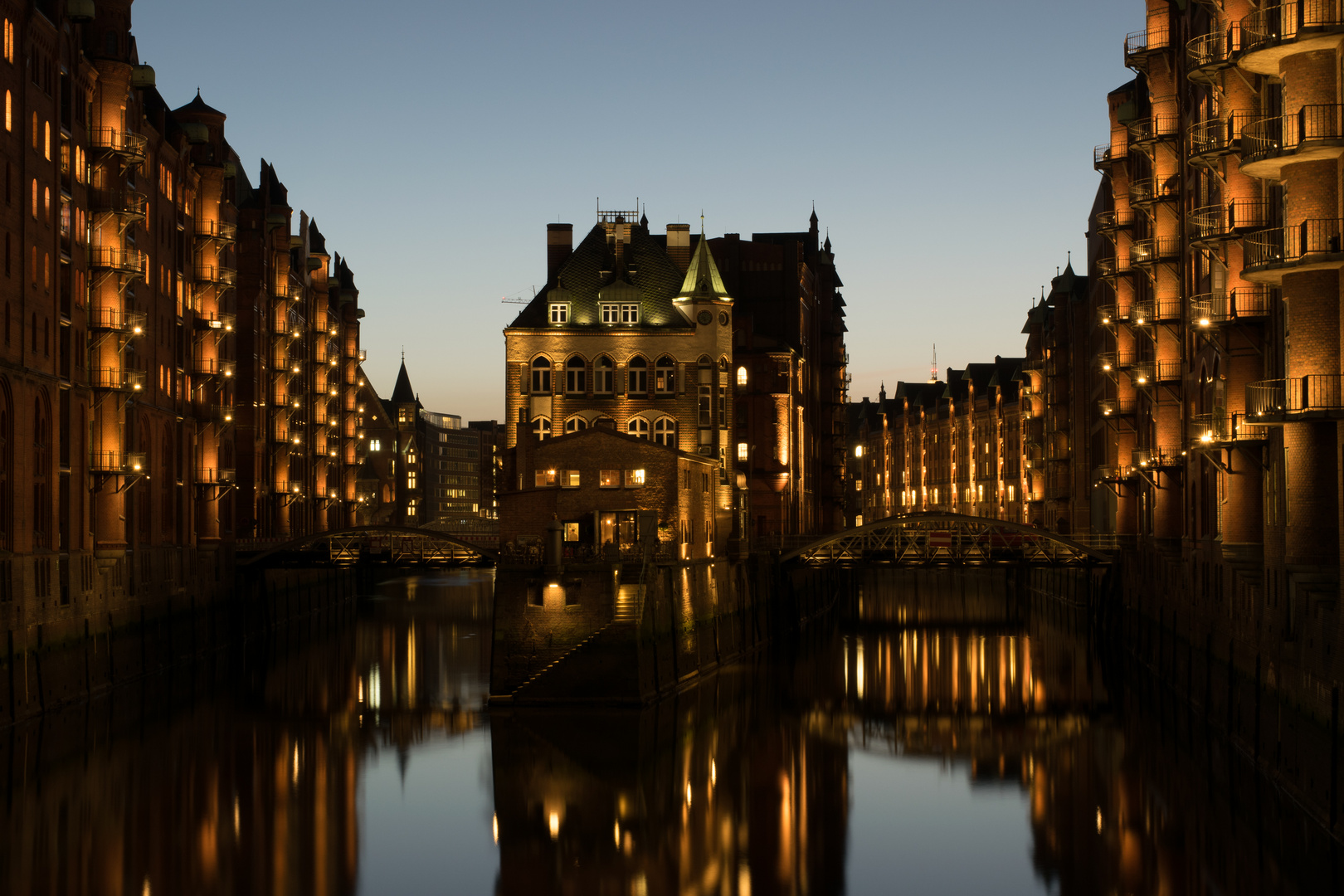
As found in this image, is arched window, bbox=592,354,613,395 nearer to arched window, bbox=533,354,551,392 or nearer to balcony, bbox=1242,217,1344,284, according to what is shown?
arched window, bbox=533,354,551,392

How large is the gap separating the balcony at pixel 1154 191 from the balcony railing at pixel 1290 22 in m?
23.7

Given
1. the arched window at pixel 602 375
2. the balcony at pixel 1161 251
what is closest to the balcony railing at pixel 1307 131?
the balcony at pixel 1161 251

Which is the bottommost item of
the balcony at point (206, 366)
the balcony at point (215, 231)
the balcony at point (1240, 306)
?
the balcony at point (1240, 306)

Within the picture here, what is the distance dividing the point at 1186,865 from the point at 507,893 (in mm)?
14155

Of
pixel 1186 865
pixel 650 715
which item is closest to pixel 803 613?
pixel 650 715

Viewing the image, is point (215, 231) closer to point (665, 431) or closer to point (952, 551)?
point (665, 431)

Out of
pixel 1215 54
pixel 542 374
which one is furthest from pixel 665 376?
pixel 1215 54

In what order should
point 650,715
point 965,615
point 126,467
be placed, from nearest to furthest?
point 650,715 → point 126,467 → point 965,615

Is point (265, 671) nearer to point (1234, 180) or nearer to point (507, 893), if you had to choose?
point (507, 893)

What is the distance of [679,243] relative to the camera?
269 ft

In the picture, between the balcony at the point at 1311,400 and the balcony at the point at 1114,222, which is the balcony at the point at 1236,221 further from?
the balcony at the point at 1114,222

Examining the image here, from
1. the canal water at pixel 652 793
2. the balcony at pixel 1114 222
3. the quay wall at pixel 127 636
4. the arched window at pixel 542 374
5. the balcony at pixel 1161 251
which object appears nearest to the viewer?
the canal water at pixel 652 793

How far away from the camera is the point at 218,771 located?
4259 centimetres

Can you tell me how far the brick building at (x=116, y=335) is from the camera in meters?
48.8
